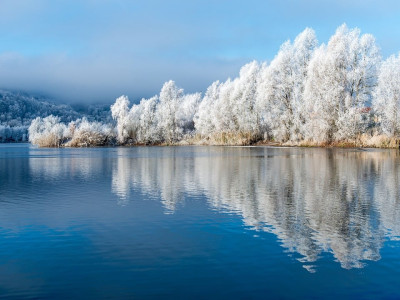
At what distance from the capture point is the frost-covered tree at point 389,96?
59688 millimetres

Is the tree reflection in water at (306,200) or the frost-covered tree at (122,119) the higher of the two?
the frost-covered tree at (122,119)

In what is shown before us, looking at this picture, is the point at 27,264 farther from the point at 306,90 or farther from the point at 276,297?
the point at 306,90

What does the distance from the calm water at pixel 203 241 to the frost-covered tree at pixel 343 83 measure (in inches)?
1662

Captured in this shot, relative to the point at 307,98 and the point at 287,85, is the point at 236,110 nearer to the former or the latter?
the point at 287,85

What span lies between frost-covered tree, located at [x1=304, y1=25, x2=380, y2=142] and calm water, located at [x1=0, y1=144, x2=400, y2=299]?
4222cm

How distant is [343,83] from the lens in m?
65.6

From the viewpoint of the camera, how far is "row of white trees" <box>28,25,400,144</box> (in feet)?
208

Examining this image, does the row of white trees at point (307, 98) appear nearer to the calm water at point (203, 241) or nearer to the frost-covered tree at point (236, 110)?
the frost-covered tree at point (236, 110)

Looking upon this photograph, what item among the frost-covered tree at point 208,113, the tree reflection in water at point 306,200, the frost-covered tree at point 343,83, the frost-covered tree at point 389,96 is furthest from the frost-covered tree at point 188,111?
the tree reflection in water at point 306,200

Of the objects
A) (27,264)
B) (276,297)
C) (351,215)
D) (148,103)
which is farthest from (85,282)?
(148,103)

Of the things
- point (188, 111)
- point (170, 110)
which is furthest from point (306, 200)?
point (188, 111)

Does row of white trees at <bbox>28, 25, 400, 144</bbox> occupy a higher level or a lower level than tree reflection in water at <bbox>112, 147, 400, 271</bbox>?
higher

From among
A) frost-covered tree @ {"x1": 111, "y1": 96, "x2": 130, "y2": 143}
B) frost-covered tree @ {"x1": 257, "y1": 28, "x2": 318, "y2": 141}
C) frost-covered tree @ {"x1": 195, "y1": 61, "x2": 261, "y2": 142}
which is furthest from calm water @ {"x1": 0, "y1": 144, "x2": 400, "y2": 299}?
frost-covered tree @ {"x1": 111, "y1": 96, "x2": 130, "y2": 143}

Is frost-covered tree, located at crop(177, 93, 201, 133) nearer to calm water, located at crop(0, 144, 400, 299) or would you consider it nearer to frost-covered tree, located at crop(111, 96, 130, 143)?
frost-covered tree, located at crop(111, 96, 130, 143)
